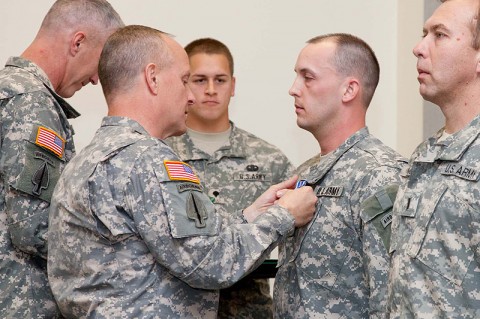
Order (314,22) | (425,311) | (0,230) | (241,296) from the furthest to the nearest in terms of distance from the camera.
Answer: (314,22) < (241,296) < (0,230) < (425,311)

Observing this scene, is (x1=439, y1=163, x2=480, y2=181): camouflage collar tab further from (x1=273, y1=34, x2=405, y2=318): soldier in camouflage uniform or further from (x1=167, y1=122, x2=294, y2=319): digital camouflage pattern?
(x1=167, y1=122, x2=294, y2=319): digital camouflage pattern

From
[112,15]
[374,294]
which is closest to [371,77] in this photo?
[374,294]

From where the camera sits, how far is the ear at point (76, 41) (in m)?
3.03

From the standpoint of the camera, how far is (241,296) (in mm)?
3564

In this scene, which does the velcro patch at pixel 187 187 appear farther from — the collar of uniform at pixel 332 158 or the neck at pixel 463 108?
the neck at pixel 463 108

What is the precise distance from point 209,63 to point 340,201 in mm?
1546

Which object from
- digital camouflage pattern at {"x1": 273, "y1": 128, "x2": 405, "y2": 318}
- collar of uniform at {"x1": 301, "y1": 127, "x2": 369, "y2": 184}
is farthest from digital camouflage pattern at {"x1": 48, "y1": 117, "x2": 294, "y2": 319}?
collar of uniform at {"x1": 301, "y1": 127, "x2": 369, "y2": 184}

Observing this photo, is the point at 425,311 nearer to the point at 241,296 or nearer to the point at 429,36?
the point at 429,36

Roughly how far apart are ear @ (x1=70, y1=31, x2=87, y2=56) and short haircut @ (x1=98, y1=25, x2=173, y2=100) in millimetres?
604

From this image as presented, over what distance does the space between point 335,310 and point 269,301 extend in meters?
1.14

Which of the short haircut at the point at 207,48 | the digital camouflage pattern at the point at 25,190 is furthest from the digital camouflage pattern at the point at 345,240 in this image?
the short haircut at the point at 207,48

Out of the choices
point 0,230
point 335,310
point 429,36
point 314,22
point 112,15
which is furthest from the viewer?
point 314,22

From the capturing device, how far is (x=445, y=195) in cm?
202

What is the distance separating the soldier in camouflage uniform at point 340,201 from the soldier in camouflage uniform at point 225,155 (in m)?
0.87
